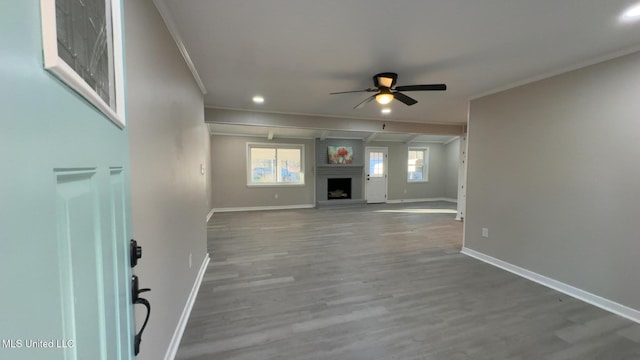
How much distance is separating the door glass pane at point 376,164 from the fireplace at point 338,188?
91cm

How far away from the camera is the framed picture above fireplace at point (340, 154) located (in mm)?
7637

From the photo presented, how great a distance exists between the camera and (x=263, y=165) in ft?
24.0

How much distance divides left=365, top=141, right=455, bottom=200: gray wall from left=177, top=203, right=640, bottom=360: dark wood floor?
479 cm

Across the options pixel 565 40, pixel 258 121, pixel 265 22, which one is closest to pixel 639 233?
pixel 565 40

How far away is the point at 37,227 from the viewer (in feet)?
1.05

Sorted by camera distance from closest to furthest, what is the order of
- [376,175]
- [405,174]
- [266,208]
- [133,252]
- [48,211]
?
[48,211]
[133,252]
[266,208]
[376,175]
[405,174]

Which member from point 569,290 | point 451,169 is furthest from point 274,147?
point 569,290

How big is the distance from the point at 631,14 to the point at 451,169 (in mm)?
7564

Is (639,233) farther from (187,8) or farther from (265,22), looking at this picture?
(187,8)

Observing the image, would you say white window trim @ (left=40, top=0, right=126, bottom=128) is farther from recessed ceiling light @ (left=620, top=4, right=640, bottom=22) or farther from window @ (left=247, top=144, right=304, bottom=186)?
window @ (left=247, top=144, right=304, bottom=186)

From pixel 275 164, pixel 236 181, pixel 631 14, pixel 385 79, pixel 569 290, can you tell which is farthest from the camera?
pixel 275 164

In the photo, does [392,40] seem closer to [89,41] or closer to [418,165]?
[89,41]

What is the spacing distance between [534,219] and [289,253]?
3.06 metres

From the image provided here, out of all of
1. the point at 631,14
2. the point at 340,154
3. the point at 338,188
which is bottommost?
the point at 338,188
